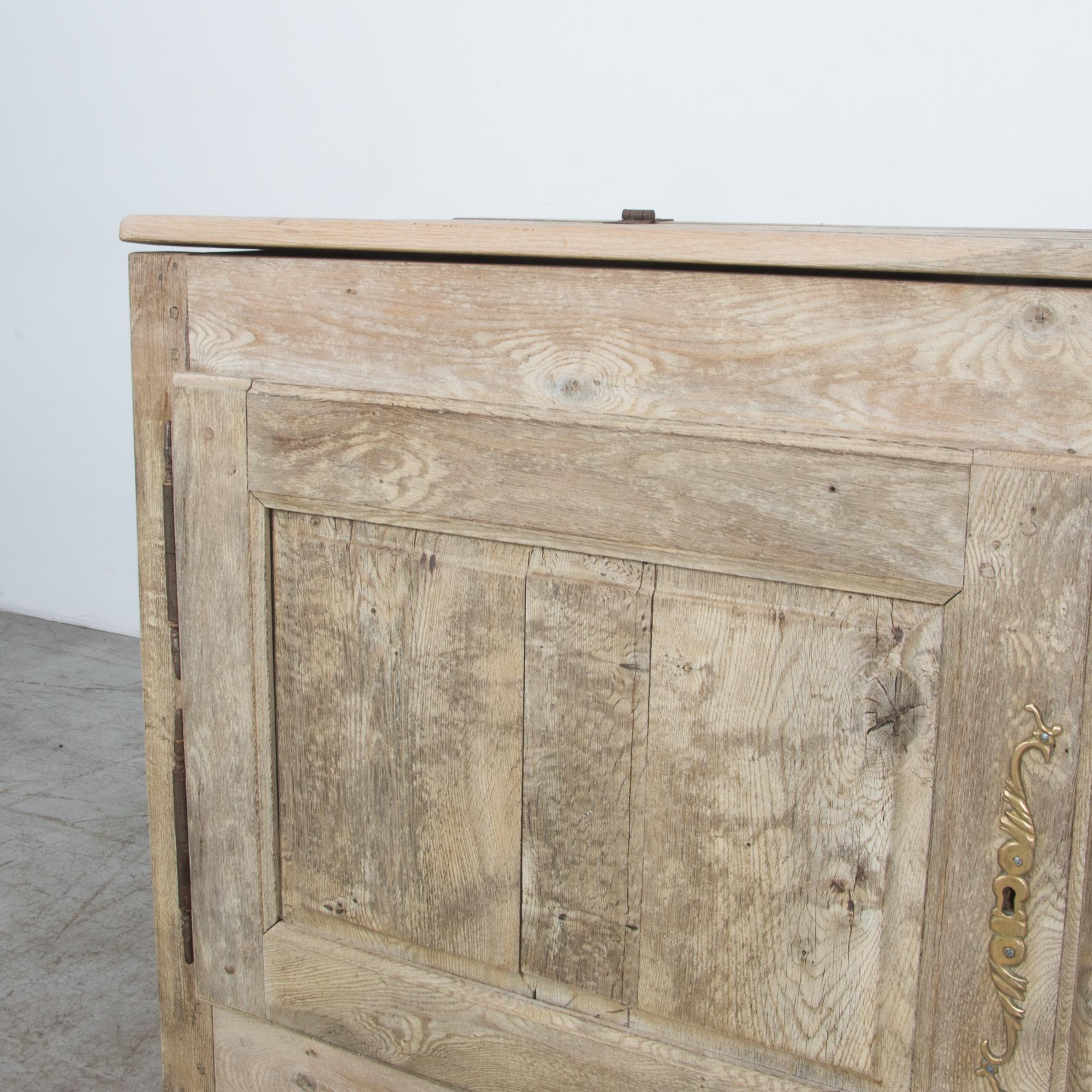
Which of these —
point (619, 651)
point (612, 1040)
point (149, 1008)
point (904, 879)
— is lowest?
point (149, 1008)

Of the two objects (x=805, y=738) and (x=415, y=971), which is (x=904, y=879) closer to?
(x=805, y=738)

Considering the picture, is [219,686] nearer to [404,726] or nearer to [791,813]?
[404,726]

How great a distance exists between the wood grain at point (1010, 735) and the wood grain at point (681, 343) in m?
0.05

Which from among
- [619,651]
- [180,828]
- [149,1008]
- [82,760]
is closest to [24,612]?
[82,760]

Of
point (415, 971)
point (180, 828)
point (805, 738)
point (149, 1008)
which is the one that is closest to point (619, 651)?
point (805, 738)

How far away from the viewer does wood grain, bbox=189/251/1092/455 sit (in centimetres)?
84

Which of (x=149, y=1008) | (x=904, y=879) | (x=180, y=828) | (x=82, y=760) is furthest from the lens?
(x=82, y=760)

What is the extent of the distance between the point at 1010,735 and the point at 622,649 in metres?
0.30

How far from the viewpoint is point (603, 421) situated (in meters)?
0.97

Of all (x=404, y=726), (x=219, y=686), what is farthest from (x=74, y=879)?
(x=404, y=726)

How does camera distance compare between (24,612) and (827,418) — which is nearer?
(827,418)

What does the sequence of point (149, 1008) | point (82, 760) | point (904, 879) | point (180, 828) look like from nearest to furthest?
1. point (904, 879)
2. point (180, 828)
3. point (149, 1008)
4. point (82, 760)

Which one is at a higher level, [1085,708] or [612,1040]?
[1085,708]

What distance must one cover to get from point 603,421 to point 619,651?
19 centimetres
